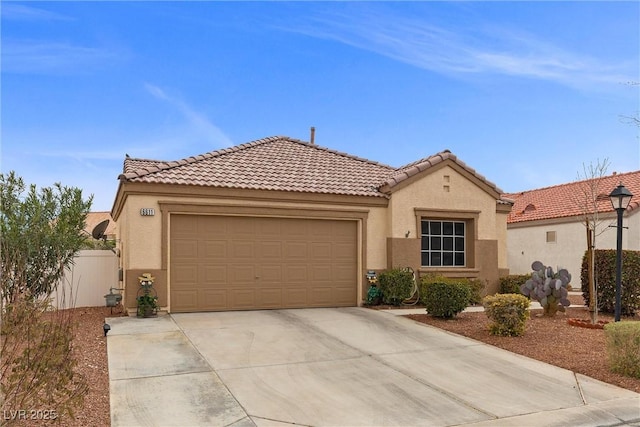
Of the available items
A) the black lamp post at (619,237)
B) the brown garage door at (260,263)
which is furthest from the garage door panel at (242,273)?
the black lamp post at (619,237)

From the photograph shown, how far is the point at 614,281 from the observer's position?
13.2 meters

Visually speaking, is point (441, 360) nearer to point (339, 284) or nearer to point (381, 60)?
point (339, 284)

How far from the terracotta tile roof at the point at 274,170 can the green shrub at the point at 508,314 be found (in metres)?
5.28

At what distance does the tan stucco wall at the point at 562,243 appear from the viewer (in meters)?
20.5

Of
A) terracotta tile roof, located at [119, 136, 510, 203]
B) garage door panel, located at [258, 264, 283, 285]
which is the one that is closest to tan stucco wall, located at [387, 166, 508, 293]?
terracotta tile roof, located at [119, 136, 510, 203]

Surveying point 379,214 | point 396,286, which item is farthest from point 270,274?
point 379,214

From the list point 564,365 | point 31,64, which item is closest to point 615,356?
point 564,365

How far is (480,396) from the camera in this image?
6668 millimetres

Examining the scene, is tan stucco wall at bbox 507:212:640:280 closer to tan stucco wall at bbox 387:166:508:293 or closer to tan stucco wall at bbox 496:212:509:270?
tan stucco wall at bbox 496:212:509:270

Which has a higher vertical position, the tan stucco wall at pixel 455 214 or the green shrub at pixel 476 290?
the tan stucco wall at pixel 455 214

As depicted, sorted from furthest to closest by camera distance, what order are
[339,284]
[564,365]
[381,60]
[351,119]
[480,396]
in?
1. [351,119]
2. [381,60]
3. [339,284]
4. [564,365]
5. [480,396]

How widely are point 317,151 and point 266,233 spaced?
5.10 metres

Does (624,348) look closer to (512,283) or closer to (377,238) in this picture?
(377,238)

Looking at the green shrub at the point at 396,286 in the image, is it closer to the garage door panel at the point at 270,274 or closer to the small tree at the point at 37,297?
the garage door panel at the point at 270,274
